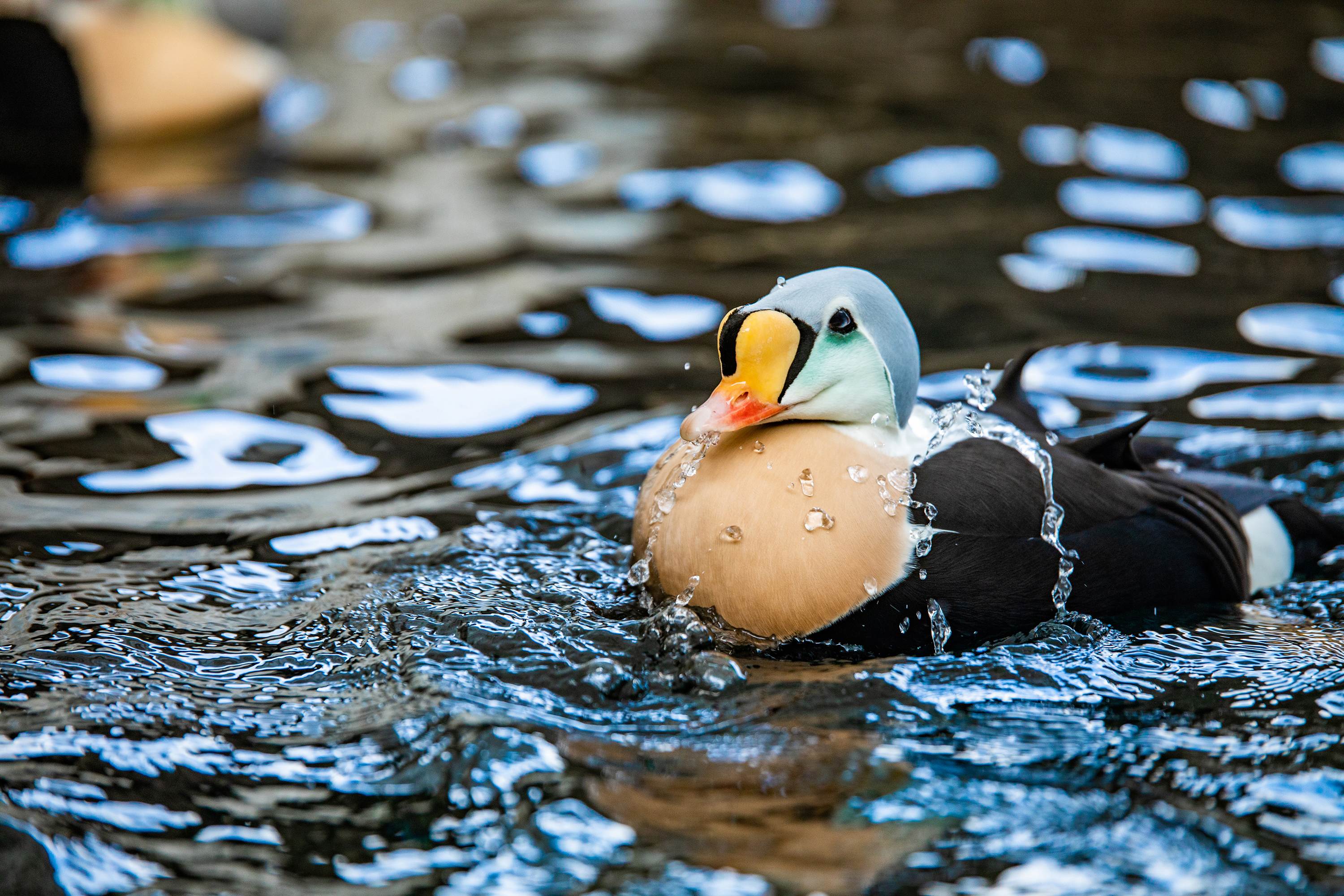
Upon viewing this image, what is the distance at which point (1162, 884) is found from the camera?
7.30ft

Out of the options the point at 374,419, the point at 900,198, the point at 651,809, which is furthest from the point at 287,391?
the point at 900,198

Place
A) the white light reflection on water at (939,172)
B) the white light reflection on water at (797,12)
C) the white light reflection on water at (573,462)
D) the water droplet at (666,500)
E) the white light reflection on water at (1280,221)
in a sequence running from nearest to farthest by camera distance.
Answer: the water droplet at (666,500)
the white light reflection on water at (573,462)
the white light reflection on water at (1280,221)
the white light reflection on water at (939,172)
the white light reflection on water at (797,12)

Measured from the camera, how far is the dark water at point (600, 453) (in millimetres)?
2389

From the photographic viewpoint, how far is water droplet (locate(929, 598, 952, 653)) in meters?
2.77

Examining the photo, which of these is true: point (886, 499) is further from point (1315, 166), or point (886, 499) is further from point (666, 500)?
point (1315, 166)

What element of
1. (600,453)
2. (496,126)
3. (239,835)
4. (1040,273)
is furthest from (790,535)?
(496,126)

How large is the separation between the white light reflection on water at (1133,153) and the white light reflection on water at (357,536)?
4114mm

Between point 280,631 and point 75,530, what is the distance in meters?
0.86

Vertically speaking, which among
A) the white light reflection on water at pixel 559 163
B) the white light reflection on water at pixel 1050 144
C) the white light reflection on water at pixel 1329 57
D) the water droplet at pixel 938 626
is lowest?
the water droplet at pixel 938 626

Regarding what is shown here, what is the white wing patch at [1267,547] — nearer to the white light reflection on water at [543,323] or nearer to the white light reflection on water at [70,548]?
the white light reflection on water at [543,323]

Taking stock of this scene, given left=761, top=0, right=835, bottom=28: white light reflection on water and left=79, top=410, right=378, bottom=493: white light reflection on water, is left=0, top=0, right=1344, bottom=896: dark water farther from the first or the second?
left=761, top=0, right=835, bottom=28: white light reflection on water

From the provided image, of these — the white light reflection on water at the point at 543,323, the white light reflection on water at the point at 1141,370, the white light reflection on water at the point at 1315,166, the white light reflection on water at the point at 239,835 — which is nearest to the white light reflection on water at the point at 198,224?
the white light reflection on water at the point at 543,323

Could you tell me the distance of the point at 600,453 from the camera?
4066 millimetres

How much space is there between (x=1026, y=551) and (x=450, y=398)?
86.6 inches
